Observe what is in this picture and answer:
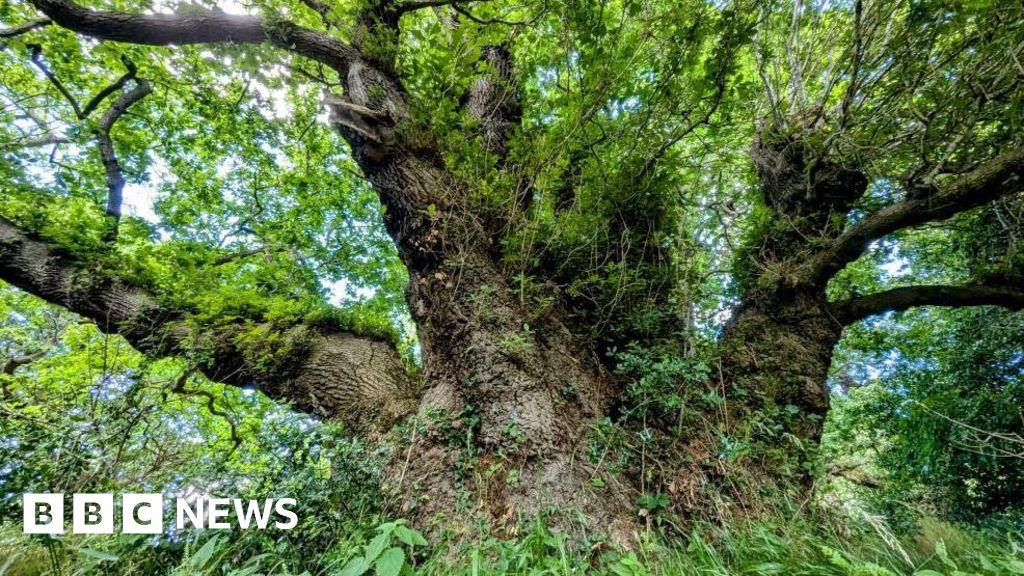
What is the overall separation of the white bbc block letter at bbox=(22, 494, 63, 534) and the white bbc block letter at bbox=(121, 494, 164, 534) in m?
0.20

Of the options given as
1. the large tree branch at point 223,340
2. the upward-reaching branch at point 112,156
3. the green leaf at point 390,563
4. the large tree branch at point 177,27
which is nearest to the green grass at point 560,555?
the green leaf at point 390,563

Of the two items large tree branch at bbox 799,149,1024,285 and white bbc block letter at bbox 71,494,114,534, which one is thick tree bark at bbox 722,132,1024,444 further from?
white bbc block letter at bbox 71,494,114,534

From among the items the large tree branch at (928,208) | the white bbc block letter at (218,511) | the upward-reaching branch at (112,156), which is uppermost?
the upward-reaching branch at (112,156)

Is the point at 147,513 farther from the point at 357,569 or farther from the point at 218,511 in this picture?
the point at 357,569

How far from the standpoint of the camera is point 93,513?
1698 millimetres

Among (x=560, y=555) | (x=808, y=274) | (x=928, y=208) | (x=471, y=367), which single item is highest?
(x=928, y=208)

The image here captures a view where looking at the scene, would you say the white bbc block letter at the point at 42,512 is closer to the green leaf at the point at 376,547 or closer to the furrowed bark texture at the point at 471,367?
the green leaf at the point at 376,547

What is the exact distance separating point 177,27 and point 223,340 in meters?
2.81

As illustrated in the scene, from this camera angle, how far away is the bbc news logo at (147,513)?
5.22 ft

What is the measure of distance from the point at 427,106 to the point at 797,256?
12.5ft

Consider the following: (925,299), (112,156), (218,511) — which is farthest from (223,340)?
(925,299)

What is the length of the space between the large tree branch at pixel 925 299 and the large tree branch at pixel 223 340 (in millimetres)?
4244

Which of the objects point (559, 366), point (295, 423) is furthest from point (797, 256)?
point (295, 423)

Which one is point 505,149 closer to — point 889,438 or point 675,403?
point 675,403
